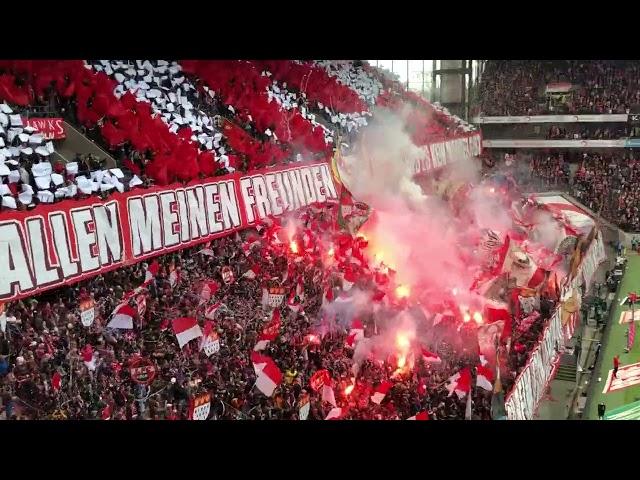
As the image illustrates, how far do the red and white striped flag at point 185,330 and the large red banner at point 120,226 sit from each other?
37.1 inches

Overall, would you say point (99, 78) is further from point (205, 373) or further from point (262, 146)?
point (205, 373)

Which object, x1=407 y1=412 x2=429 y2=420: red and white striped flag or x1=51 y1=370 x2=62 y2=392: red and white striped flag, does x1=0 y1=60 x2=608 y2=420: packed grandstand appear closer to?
x1=51 y1=370 x2=62 y2=392: red and white striped flag

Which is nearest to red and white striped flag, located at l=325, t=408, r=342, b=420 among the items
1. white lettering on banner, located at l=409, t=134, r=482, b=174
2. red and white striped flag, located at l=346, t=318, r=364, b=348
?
red and white striped flag, located at l=346, t=318, r=364, b=348

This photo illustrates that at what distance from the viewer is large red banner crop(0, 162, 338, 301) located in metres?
5.41

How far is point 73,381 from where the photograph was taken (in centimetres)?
551

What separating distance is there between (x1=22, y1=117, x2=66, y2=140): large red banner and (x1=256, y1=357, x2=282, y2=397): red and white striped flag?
3084 millimetres

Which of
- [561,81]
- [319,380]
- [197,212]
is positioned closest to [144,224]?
[197,212]

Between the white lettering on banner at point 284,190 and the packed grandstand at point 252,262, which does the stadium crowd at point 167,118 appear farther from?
the white lettering on banner at point 284,190

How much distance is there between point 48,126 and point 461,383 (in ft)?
15.2

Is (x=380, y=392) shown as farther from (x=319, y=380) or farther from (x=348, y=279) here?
(x=348, y=279)

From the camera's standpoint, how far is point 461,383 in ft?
19.9

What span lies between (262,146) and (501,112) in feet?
14.8

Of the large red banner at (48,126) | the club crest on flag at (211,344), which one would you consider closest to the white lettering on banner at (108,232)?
the large red banner at (48,126)
